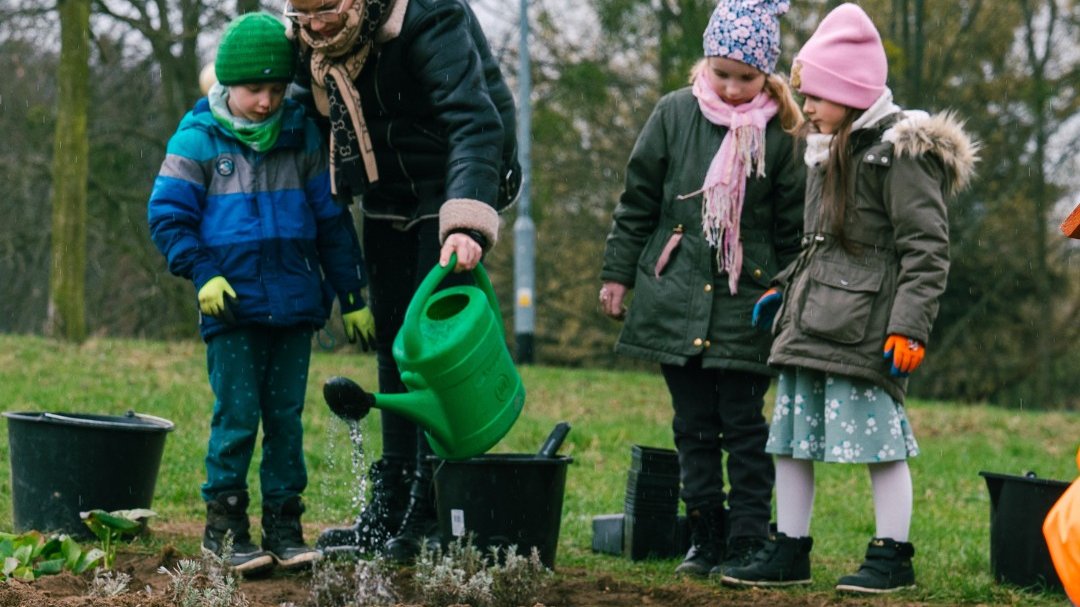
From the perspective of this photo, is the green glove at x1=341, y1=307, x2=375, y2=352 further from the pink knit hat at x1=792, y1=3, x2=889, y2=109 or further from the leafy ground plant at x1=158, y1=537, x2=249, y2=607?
the pink knit hat at x1=792, y1=3, x2=889, y2=109

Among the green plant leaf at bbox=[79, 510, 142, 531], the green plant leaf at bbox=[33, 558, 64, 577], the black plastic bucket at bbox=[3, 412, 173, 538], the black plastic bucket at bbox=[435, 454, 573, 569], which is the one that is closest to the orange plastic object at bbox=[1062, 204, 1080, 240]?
the black plastic bucket at bbox=[435, 454, 573, 569]

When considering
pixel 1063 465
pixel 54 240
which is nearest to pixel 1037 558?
pixel 1063 465

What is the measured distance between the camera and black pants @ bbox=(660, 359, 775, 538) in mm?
4348

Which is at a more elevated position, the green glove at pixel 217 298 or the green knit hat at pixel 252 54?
the green knit hat at pixel 252 54

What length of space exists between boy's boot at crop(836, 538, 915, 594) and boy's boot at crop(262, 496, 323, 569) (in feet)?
4.96

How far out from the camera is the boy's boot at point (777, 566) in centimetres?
409

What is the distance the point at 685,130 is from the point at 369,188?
1064 mm

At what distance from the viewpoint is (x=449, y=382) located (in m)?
3.53

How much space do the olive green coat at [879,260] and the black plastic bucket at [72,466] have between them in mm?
1989

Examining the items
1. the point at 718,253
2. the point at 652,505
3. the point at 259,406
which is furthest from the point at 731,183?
the point at 259,406

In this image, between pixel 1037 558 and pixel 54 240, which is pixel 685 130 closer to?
pixel 1037 558

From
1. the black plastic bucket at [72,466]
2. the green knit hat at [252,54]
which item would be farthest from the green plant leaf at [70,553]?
the green knit hat at [252,54]

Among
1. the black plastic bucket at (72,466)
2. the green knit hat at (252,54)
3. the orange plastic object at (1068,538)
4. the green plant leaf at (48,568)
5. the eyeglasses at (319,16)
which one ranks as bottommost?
the green plant leaf at (48,568)

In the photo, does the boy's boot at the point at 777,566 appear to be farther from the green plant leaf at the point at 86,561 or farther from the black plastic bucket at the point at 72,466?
the black plastic bucket at the point at 72,466
